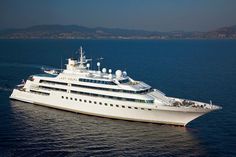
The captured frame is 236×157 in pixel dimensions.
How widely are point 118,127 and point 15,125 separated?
1411 cm

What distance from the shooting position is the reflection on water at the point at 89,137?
37.3 meters

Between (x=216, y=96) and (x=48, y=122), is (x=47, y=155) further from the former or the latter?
(x=216, y=96)

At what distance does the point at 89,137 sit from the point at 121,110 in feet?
29.1

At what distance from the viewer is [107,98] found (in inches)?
1973

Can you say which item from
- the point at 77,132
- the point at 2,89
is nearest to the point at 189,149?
the point at 77,132

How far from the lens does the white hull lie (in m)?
46.4

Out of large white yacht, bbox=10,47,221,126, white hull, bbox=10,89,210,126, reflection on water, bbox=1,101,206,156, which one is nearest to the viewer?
reflection on water, bbox=1,101,206,156

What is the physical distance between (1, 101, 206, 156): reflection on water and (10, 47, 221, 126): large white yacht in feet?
4.68

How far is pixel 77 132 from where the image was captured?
43750mm

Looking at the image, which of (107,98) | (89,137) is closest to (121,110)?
(107,98)

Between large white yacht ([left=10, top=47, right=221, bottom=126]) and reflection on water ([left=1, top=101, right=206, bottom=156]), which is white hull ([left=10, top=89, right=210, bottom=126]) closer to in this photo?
large white yacht ([left=10, top=47, right=221, bottom=126])

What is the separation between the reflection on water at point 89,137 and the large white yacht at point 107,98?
1.43 m

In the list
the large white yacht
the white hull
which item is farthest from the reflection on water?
the large white yacht

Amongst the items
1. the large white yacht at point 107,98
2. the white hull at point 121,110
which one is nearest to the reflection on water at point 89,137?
the white hull at point 121,110
